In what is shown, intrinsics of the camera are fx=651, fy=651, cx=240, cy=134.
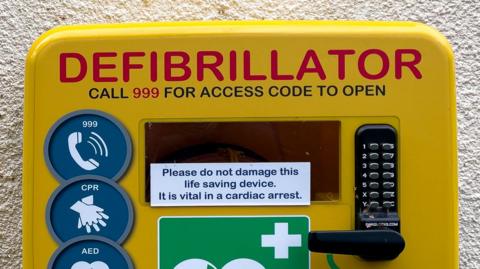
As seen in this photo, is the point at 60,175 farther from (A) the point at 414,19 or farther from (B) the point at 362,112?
(A) the point at 414,19

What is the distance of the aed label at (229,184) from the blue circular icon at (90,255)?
0.38 ft

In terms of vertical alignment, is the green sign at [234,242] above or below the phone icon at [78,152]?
below

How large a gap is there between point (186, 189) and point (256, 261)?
0.18 metres

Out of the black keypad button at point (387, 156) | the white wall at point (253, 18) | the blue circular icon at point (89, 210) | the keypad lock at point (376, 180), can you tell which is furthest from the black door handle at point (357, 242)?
the white wall at point (253, 18)

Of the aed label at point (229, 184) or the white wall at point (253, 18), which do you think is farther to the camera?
the white wall at point (253, 18)

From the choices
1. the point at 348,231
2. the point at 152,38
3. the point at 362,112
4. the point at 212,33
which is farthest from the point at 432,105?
the point at 152,38

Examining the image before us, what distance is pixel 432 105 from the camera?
3.84ft

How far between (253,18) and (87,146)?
0.60 metres

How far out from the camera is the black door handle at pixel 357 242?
1.13 m

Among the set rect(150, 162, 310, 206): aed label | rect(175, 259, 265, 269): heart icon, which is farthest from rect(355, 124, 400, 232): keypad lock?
rect(175, 259, 265, 269): heart icon

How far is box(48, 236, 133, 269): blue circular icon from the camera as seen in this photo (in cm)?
119

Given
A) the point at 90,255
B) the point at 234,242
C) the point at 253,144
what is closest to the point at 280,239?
the point at 234,242

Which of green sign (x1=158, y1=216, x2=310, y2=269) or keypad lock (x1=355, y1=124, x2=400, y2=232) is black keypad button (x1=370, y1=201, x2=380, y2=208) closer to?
keypad lock (x1=355, y1=124, x2=400, y2=232)

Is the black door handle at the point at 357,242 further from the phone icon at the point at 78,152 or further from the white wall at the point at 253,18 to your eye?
the white wall at the point at 253,18
